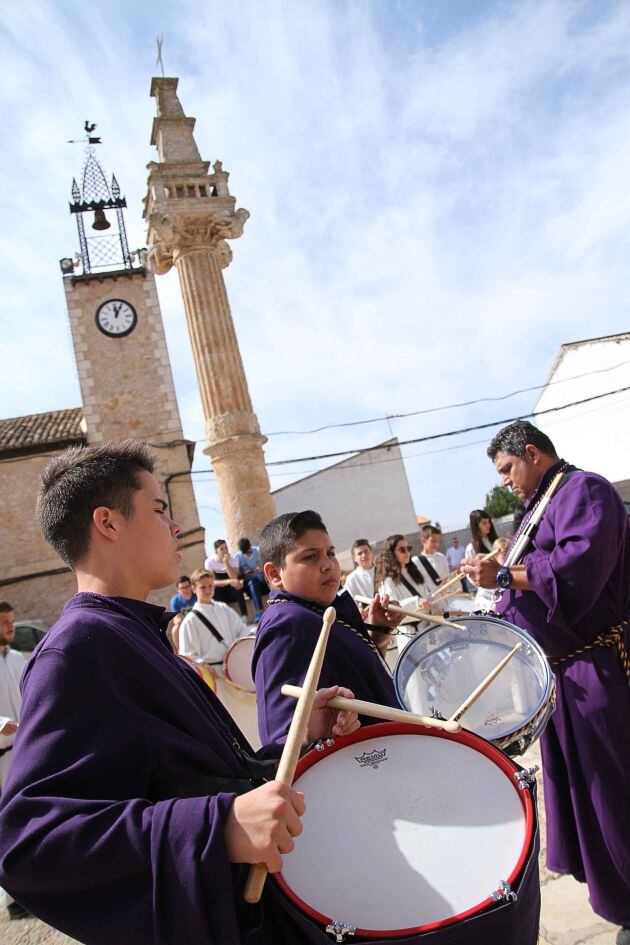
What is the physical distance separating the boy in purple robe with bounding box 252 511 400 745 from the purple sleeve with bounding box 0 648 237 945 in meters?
0.66

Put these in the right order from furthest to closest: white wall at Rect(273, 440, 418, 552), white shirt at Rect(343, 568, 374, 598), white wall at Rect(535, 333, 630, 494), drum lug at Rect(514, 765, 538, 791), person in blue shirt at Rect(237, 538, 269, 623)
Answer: white wall at Rect(273, 440, 418, 552) < white wall at Rect(535, 333, 630, 494) < person in blue shirt at Rect(237, 538, 269, 623) < white shirt at Rect(343, 568, 374, 598) < drum lug at Rect(514, 765, 538, 791)

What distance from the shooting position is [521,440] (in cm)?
331

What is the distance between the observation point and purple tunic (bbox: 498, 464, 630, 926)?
2.68 m

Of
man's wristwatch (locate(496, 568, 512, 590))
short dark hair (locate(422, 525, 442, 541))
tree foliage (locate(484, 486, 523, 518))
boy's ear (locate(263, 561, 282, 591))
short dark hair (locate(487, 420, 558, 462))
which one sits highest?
tree foliage (locate(484, 486, 523, 518))

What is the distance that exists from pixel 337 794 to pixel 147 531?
0.75 metres

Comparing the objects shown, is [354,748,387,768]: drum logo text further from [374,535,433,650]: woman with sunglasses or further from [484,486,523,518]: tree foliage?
[484,486,523,518]: tree foliage

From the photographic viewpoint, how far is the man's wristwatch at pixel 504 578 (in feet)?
9.61

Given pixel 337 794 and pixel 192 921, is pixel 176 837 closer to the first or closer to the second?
pixel 192 921

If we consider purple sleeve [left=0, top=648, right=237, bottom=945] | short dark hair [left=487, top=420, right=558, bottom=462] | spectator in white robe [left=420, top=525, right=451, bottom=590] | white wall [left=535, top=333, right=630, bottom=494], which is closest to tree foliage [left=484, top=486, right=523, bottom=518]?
white wall [left=535, top=333, right=630, bottom=494]

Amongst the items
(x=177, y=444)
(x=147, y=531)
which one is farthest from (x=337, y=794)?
(x=177, y=444)

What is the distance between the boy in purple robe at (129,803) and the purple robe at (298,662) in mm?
511

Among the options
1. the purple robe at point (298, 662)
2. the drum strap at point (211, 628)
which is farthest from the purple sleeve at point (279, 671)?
the drum strap at point (211, 628)

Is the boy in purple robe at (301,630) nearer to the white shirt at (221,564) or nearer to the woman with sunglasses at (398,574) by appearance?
the woman with sunglasses at (398,574)

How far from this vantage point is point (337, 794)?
4.81 ft
